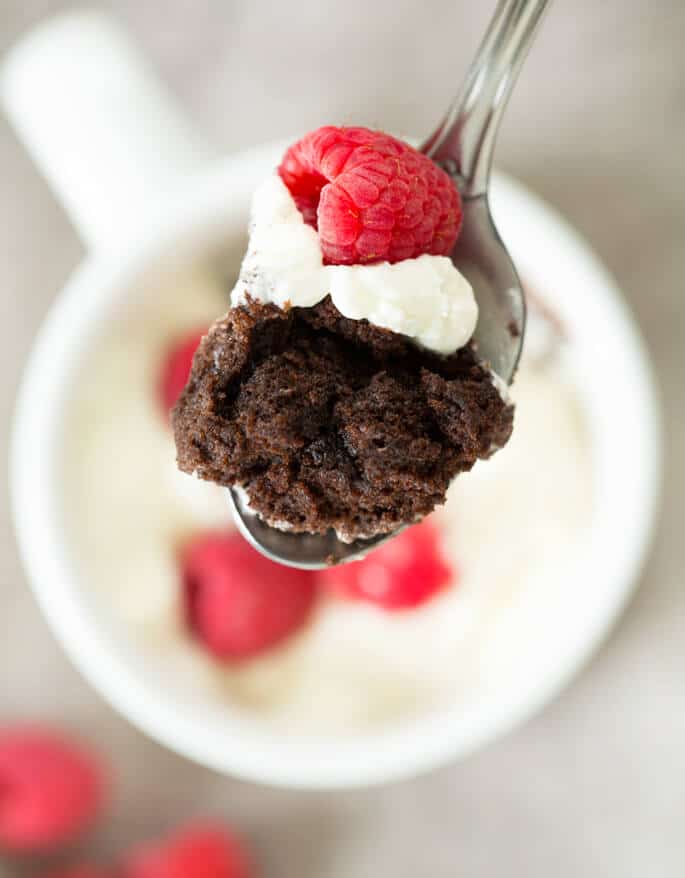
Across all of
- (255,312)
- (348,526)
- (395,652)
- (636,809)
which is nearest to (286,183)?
(255,312)

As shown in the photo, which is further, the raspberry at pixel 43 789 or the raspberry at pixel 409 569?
the raspberry at pixel 43 789

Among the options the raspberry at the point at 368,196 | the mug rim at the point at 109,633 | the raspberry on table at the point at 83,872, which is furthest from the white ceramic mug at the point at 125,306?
the raspberry on table at the point at 83,872

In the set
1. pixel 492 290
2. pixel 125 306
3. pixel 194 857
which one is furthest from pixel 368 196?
pixel 194 857

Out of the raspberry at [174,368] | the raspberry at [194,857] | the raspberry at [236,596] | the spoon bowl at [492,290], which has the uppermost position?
the spoon bowl at [492,290]

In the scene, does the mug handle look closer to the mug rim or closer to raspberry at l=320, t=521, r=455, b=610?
the mug rim

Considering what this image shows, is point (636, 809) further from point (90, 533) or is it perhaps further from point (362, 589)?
point (90, 533)

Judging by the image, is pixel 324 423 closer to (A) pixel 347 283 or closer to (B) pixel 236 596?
(A) pixel 347 283

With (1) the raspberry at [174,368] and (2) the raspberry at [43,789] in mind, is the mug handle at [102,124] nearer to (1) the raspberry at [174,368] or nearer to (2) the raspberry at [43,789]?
(1) the raspberry at [174,368]

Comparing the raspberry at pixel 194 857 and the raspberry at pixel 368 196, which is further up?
the raspberry at pixel 368 196
